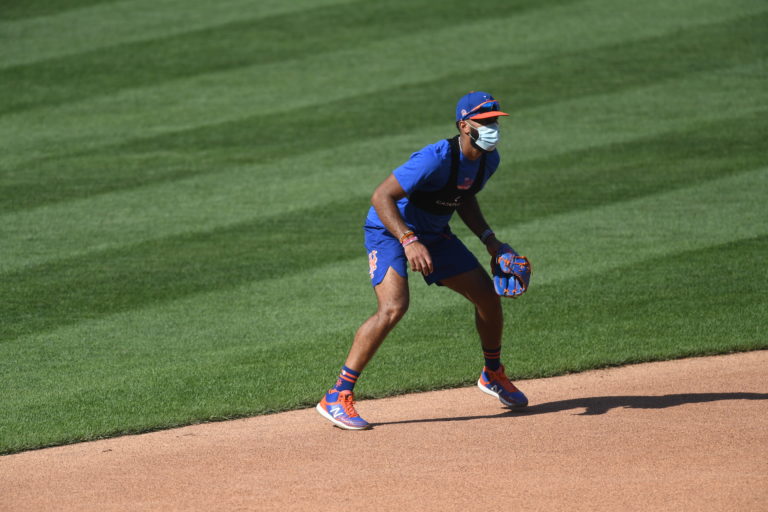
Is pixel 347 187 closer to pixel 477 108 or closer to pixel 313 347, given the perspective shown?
pixel 313 347

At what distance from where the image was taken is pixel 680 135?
1341 centimetres

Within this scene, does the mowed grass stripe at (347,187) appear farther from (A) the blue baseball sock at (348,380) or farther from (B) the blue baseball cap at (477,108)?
(B) the blue baseball cap at (477,108)

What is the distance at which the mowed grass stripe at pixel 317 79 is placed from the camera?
46.2 ft

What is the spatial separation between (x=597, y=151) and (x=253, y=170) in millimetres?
4121

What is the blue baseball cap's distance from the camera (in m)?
6.18

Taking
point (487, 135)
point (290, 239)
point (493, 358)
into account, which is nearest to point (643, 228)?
point (290, 239)

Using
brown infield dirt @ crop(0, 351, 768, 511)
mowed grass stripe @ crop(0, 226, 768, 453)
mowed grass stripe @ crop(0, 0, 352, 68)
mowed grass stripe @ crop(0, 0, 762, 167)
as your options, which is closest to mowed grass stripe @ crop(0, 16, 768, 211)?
mowed grass stripe @ crop(0, 0, 762, 167)

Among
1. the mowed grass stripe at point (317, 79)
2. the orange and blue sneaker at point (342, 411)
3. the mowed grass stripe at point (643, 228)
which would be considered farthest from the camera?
the mowed grass stripe at point (317, 79)

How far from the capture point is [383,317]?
247 inches

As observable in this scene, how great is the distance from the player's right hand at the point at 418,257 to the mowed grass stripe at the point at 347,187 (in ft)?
16.8

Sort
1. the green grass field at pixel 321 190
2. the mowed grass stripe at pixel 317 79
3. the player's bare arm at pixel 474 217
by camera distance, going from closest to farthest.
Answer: the player's bare arm at pixel 474 217 < the green grass field at pixel 321 190 < the mowed grass stripe at pixel 317 79

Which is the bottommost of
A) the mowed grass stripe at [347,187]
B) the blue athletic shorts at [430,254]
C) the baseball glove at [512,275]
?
the mowed grass stripe at [347,187]

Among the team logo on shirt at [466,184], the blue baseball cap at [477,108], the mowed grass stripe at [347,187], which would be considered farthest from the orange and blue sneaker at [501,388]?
the mowed grass stripe at [347,187]

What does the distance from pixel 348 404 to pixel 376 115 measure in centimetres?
840
